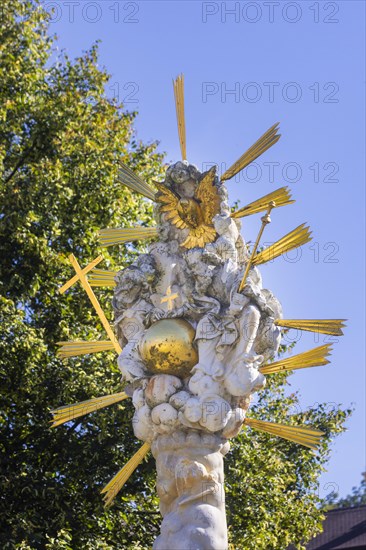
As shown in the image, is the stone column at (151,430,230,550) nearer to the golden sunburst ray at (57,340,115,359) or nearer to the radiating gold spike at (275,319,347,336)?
the radiating gold spike at (275,319,347,336)

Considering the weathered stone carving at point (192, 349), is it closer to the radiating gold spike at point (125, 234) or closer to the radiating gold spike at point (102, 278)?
the radiating gold spike at point (125, 234)

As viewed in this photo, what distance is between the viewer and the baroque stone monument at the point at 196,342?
37.9 ft

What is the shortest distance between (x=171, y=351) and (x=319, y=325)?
1366 mm

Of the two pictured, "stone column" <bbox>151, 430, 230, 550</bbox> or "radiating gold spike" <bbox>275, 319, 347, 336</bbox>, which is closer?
"stone column" <bbox>151, 430, 230, 550</bbox>

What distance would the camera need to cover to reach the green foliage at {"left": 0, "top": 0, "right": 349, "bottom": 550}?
19.0 metres

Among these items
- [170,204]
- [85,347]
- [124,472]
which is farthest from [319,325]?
[85,347]

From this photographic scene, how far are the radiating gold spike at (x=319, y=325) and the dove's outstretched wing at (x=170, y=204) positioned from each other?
61.6 inches

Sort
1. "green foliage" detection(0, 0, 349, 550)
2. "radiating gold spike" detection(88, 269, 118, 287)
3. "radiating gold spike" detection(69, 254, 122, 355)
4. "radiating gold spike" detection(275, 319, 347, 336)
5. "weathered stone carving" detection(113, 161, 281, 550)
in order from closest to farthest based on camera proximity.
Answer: "weathered stone carving" detection(113, 161, 281, 550)
"radiating gold spike" detection(275, 319, 347, 336)
"radiating gold spike" detection(69, 254, 122, 355)
"radiating gold spike" detection(88, 269, 118, 287)
"green foliage" detection(0, 0, 349, 550)

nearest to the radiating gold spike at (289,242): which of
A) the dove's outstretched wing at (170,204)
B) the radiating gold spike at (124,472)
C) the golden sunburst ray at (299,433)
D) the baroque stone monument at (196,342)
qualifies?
the baroque stone monument at (196,342)

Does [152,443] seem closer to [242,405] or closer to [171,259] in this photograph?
[242,405]

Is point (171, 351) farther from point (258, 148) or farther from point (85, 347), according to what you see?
point (258, 148)

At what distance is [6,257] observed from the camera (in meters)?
20.9

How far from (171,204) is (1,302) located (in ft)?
22.9

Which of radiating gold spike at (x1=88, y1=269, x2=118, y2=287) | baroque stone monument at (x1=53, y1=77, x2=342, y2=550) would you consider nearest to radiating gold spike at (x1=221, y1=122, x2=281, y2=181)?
baroque stone monument at (x1=53, y1=77, x2=342, y2=550)
